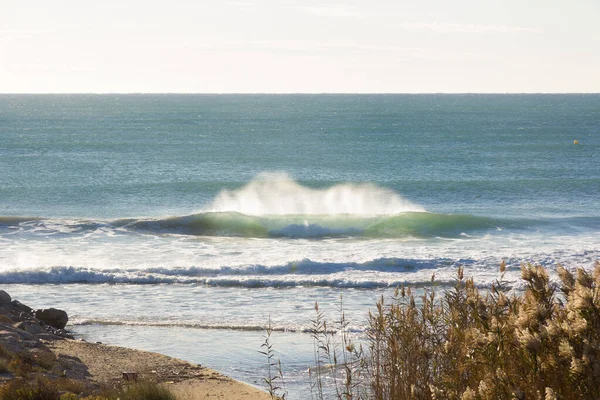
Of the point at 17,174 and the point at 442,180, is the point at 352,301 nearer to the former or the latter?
the point at 442,180

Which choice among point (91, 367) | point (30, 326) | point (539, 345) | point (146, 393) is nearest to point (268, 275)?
point (30, 326)

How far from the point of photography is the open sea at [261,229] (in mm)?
13805

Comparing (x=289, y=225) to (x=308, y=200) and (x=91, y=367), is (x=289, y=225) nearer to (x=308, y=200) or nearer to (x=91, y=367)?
(x=308, y=200)

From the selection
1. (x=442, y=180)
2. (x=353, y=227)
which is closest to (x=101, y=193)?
(x=353, y=227)

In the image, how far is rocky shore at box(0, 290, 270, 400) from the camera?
850 cm

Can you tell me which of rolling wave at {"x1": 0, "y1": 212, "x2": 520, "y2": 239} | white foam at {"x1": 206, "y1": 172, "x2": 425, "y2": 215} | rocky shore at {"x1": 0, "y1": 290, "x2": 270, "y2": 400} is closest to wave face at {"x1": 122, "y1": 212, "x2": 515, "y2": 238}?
rolling wave at {"x1": 0, "y1": 212, "x2": 520, "y2": 239}

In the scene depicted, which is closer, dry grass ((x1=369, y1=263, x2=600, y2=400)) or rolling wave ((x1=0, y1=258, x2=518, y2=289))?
dry grass ((x1=369, y1=263, x2=600, y2=400))

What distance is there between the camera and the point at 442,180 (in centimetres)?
4053

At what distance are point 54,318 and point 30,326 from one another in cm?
105

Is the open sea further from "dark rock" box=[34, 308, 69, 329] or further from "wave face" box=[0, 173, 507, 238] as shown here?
"dark rock" box=[34, 308, 69, 329]

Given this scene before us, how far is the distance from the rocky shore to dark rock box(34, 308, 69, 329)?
0.62 meters

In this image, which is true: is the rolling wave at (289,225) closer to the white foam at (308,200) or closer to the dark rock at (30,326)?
the white foam at (308,200)

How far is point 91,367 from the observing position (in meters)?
9.91

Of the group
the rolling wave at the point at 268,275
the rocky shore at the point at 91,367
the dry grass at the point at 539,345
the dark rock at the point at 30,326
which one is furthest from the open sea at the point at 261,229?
the dry grass at the point at 539,345
